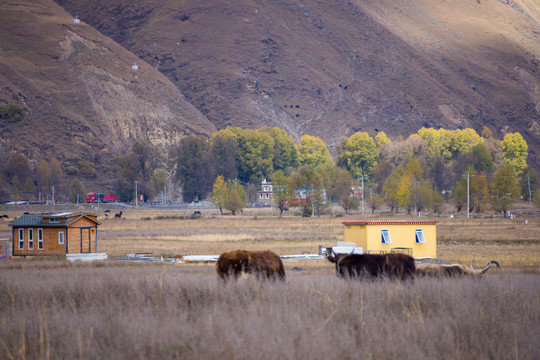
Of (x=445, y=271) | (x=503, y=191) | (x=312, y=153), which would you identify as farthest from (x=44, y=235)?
(x=312, y=153)

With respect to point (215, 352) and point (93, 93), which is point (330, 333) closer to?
point (215, 352)

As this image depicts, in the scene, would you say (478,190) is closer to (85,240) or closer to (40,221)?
(85,240)

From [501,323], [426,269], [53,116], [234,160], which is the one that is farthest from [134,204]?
[501,323]

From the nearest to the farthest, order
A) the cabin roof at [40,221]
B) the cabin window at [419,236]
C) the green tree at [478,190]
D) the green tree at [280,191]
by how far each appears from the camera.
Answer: the cabin window at [419,236]
the cabin roof at [40,221]
the green tree at [280,191]
the green tree at [478,190]

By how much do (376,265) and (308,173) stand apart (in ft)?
271

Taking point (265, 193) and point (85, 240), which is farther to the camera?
point (265, 193)

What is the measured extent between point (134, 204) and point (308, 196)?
4802 cm

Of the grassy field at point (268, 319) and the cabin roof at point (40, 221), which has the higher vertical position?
the cabin roof at point (40, 221)

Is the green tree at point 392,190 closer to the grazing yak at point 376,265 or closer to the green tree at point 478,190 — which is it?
the green tree at point 478,190

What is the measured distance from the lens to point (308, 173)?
10275 centimetres

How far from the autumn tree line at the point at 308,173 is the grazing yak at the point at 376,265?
74.2m

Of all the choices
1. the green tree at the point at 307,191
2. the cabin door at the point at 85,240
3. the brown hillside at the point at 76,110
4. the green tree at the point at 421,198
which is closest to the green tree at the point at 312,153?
the brown hillside at the point at 76,110

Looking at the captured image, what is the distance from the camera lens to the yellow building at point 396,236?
121 ft

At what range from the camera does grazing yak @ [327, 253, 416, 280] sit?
796 inches
